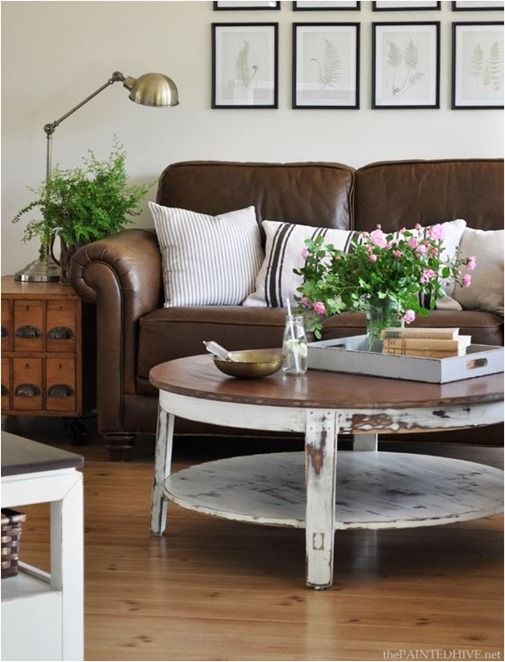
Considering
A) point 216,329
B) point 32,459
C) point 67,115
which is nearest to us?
point 32,459

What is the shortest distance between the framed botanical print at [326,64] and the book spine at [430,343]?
2.07 metres

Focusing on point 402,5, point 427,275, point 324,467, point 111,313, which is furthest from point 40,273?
point 324,467

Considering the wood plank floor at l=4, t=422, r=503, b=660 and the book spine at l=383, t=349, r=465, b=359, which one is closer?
the wood plank floor at l=4, t=422, r=503, b=660

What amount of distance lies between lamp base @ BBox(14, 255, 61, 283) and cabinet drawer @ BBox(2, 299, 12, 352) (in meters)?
0.39

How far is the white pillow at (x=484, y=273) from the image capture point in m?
4.07

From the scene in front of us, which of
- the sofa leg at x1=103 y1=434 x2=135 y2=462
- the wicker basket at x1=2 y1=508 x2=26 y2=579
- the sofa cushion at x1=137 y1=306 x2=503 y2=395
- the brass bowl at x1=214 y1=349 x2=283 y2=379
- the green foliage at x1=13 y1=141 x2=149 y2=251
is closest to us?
the wicker basket at x1=2 y1=508 x2=26 y2=579

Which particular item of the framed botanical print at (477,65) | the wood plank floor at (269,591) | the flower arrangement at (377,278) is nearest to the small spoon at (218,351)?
the flower arrangement at (377,278)

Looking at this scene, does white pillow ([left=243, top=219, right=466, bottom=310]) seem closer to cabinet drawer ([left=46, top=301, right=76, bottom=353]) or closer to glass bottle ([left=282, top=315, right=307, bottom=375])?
cabinet drawer ([left=46, top=301, right=76, bottom=353])

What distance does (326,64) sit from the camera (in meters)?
4.81

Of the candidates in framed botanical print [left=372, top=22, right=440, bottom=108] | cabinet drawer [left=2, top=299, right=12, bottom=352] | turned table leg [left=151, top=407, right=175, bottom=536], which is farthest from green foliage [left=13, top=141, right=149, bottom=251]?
turned table leg [left=151, top=407, right=175, bottom=536]

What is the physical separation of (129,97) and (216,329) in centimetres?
114

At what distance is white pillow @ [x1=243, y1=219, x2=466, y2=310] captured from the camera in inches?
168

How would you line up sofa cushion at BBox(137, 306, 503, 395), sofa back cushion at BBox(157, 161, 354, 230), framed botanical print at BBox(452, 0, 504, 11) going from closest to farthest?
1. sofa cushion at BBox(137, 306, 503, 395)
2. sofa back cushion at BBox(157, 161, 354, 230)
3. framed botanical print at BBox(452, 0, 504, 11)

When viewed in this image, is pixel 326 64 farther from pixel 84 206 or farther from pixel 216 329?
pixel 216 329
